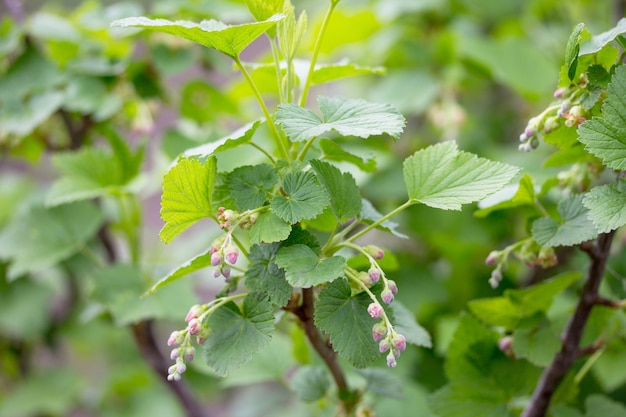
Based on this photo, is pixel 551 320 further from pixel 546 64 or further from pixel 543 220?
pixel 546 64

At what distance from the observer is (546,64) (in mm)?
1029

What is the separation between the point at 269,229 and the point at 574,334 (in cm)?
28

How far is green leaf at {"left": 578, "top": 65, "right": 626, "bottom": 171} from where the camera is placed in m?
0.41

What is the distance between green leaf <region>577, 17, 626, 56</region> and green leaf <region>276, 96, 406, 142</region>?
134mm

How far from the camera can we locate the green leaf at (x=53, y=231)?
2.71 ft

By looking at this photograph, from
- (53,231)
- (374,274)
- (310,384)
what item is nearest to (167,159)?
(53,231)

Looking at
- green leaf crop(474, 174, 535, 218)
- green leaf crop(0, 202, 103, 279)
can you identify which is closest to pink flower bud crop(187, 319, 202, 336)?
green leaf crop(474, 174, 535, 218)

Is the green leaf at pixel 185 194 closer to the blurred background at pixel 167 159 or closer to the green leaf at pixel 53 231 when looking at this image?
the blurred background at pixel 167 159

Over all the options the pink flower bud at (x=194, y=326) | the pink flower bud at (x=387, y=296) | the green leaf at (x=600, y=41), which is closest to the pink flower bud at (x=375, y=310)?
the pink flower bud at (x=387, y=296)

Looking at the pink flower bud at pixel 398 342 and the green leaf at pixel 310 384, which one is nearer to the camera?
the pink flower bud at pixel 398 342

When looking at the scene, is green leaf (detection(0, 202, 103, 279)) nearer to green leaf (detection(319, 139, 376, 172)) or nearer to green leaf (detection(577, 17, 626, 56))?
green leaf (detection(319, 139, 376, 172))

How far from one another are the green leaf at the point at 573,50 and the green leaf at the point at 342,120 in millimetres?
112

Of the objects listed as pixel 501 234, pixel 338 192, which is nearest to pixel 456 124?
pixel 501 234

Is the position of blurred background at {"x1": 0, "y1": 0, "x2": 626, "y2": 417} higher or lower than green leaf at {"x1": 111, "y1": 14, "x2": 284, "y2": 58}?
lower
